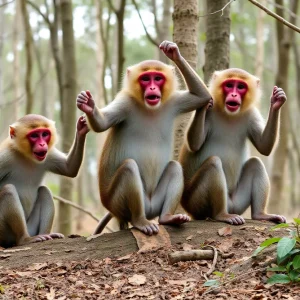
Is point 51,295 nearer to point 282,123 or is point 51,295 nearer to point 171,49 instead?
point 171,49

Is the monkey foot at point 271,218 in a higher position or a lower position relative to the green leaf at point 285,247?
higher

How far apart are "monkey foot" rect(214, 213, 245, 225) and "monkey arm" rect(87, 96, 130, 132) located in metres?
1.96

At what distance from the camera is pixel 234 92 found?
27.6 feet

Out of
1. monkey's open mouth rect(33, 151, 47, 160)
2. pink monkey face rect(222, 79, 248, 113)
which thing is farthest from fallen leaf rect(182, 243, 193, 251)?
monkey's open mouth rect(33, 151, 47, 160)

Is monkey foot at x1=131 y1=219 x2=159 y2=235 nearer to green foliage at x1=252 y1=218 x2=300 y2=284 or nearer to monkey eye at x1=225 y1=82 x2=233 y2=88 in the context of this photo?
green foliage at x1=252 y1=218 x2=300 y2=284

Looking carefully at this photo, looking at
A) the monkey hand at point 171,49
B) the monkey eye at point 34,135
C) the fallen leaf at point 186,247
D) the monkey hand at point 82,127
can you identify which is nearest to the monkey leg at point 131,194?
the fallen leaf at point 186,247

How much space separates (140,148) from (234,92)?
1548 mm

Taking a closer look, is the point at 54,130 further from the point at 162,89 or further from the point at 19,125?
the point at 162,89

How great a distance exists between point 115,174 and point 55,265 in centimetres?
146

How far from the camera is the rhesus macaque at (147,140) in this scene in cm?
802

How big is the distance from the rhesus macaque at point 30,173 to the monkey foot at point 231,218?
2.20m

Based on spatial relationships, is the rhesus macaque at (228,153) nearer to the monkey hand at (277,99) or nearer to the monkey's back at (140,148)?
the monkey hand at (277,99)

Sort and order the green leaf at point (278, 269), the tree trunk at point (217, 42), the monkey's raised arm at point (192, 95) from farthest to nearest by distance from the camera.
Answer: the tree trunk at point (217, 42) → the monkey's raised arm at point (192, 95) → the green leaf at point (278, 269)

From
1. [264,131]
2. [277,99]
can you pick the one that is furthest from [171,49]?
[264,131]
